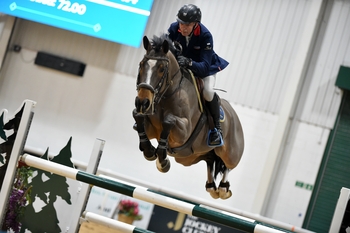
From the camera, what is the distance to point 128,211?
27.9ft

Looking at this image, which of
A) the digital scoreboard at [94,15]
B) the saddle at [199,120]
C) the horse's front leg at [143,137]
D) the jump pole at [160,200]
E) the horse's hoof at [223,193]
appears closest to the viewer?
the jump pole at [160,200]

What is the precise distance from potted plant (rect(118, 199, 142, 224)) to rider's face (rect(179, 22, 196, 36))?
4929mm

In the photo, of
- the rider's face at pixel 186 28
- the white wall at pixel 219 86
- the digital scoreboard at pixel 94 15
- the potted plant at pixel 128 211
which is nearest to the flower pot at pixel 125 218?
the potted plant at pixel 128 211

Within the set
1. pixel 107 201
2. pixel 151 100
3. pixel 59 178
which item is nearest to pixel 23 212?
pixel 59 178

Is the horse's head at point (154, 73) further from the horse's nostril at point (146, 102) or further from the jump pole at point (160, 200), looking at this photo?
the jump pole at point (160, 200)

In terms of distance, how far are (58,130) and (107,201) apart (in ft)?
8.36

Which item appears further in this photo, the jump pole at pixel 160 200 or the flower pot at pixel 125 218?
the flower pot at pixel 125 218

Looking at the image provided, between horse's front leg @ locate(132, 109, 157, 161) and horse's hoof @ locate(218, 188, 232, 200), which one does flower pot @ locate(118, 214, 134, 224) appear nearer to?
horse's hoof @ locate(218, 188, 232, 200)

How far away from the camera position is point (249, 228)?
3.21 m

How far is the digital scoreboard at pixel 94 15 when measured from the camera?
9.57 m

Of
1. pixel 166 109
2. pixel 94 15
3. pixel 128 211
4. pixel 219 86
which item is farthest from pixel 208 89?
pixel 94 15

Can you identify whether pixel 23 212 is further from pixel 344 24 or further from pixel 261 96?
pixel 344 24

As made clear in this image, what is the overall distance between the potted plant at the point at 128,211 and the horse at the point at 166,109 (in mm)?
3935

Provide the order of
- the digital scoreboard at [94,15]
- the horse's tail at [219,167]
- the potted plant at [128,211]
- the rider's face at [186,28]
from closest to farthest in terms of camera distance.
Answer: the rider's face at [186,28] < the horse's tail at [219,167] < the potted plant at [128,211] < the digital scoreboard at [94,15]
